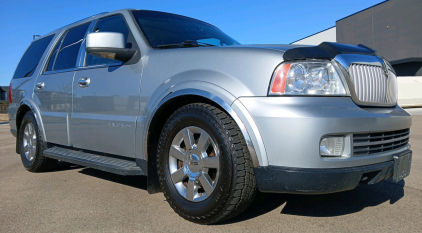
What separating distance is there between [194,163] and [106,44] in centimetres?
129

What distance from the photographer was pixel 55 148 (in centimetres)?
436

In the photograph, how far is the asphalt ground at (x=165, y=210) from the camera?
2.67 metres

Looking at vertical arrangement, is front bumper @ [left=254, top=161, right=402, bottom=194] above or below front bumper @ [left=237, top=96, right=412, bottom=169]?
below

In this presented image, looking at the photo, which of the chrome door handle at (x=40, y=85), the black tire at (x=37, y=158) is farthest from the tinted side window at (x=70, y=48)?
the black tire at (x=37, y=158)

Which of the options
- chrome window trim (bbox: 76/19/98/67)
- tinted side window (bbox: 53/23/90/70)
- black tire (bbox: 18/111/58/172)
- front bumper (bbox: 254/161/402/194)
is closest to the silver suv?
front bumper (bbox: 254/161/402/194)

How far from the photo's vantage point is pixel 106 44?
3.17 meters

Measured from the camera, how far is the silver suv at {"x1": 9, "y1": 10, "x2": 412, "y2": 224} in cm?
233

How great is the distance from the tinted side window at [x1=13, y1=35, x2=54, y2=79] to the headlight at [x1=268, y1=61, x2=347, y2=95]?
374 cm

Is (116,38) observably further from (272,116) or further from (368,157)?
(368,157)

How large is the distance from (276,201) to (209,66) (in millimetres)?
1389

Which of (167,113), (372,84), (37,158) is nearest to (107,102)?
(167,113)

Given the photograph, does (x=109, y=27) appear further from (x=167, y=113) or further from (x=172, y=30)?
(x=167, y=113)

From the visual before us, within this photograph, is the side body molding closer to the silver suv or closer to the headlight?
the silver suv

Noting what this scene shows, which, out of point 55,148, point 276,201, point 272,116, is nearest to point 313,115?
point 272,116
